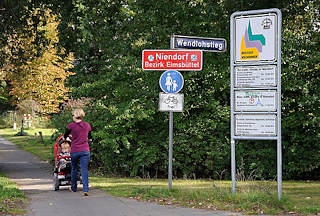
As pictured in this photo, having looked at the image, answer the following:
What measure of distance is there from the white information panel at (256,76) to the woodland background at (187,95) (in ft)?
18.5

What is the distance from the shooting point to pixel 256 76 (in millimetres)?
9164

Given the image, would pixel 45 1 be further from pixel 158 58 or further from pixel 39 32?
pixel 158 58

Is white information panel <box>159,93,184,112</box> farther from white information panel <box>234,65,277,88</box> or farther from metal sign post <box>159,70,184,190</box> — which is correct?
white information panel <box>234,65,277,88</box>

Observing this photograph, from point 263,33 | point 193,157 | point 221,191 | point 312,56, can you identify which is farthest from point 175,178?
point 263,33

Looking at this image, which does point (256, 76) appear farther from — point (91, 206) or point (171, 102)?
point (91, 206)

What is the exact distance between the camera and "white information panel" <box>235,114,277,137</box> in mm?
9008

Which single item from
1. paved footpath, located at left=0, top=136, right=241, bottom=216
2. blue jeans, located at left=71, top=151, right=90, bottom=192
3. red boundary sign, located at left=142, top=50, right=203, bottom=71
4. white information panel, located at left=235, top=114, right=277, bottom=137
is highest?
red boundary sign, located at left=142, top=50, right=203, bottom=71

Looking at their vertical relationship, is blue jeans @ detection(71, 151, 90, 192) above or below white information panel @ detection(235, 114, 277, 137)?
below

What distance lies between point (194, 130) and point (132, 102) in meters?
2.17

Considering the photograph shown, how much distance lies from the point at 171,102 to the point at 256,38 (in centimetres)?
221

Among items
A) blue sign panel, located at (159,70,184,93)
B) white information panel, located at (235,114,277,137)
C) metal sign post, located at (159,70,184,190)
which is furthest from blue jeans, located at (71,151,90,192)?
white information panel, located at (235,114,277,137)

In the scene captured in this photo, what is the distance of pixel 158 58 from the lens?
34.0 feet

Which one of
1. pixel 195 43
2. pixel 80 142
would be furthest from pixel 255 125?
pixel 80 142

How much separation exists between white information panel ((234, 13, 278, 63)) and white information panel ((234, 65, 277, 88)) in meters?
0.15
